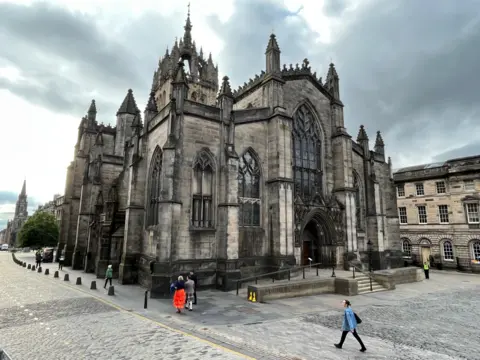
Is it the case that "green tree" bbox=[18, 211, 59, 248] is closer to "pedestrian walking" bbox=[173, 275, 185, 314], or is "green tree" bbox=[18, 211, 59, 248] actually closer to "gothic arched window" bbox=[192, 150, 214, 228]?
"gothic arched window" bbox=[192, 150, 214, 228]

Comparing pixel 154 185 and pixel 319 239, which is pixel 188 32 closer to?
pixel 154 185

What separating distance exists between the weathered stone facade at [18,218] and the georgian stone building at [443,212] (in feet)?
438

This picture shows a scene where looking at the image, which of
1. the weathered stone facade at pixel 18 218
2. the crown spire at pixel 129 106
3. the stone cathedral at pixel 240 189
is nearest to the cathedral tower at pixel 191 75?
the crown spire at pixel 129 106

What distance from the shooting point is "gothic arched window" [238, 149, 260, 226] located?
61.0ft

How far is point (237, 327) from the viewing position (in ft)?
30.8

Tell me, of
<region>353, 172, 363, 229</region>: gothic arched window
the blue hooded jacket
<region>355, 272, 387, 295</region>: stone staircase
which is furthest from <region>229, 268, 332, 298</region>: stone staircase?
the blue hooded jacket

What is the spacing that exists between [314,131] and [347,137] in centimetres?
291

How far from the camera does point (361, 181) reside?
26.1 meters

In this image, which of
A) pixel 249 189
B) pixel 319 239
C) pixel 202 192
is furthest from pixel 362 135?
pixel 202 192

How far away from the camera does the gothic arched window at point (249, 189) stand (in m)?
18.6

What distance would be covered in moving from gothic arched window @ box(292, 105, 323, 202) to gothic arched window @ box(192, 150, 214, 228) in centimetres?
752

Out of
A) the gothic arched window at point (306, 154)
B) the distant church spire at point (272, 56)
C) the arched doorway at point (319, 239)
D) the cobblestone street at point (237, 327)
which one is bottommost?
the cobblestone street at point (237, 327)

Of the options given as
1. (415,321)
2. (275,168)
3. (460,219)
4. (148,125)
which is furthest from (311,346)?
(460,219)

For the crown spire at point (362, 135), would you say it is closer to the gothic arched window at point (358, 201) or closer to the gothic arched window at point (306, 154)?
the gothic arched window at point (358, 201)
